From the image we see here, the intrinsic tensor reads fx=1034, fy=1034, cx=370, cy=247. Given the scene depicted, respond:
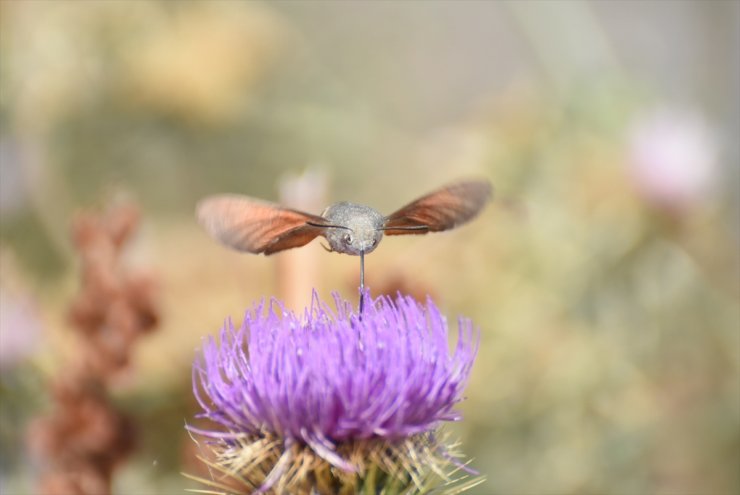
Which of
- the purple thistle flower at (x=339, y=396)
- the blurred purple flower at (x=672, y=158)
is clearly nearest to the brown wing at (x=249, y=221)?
the purple thistle flower at (x=339, y=396)

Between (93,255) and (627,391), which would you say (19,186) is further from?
(627,391)

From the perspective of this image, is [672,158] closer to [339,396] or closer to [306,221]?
[306,221]

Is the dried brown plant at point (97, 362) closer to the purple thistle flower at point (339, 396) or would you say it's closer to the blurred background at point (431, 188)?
the blurred background at point (431, 188)

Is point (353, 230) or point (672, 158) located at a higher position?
point (672, 158)

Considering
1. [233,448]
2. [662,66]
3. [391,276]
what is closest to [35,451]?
[391,276]

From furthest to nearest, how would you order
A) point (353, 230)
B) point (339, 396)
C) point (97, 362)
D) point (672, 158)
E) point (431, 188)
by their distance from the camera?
point (431, 188), point (672, 158), point (97, 362), point (353, 230), point (339, 396)

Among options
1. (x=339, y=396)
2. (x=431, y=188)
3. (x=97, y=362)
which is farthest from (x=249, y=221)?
(x=431, y=188)
